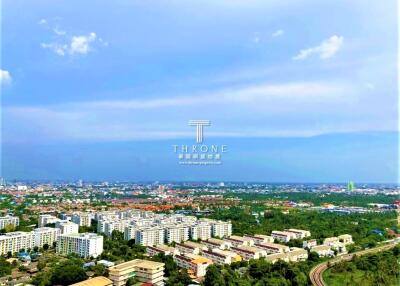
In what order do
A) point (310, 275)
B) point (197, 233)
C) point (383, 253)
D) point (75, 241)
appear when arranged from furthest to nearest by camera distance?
point (197, 233) → point (75, 241) → point (383, 253) → point (310, 275)

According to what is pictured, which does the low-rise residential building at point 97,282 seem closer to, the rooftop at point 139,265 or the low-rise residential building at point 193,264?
the rooftop at point 139,265

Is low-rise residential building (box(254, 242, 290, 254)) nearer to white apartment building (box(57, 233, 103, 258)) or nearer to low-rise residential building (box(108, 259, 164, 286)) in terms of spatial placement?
low-rise residential building (box(108, 259, 164, 286))

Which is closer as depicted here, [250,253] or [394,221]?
[250,253]

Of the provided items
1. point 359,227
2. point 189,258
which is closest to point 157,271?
point 189,258


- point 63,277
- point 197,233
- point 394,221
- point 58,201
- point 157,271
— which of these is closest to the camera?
point 63,277

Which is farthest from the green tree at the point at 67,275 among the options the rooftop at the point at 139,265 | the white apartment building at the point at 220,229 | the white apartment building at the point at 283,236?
the white apartment building at the point at 283,236

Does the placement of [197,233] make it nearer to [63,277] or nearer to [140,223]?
[140,223]

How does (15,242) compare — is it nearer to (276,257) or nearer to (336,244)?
(276,257)
